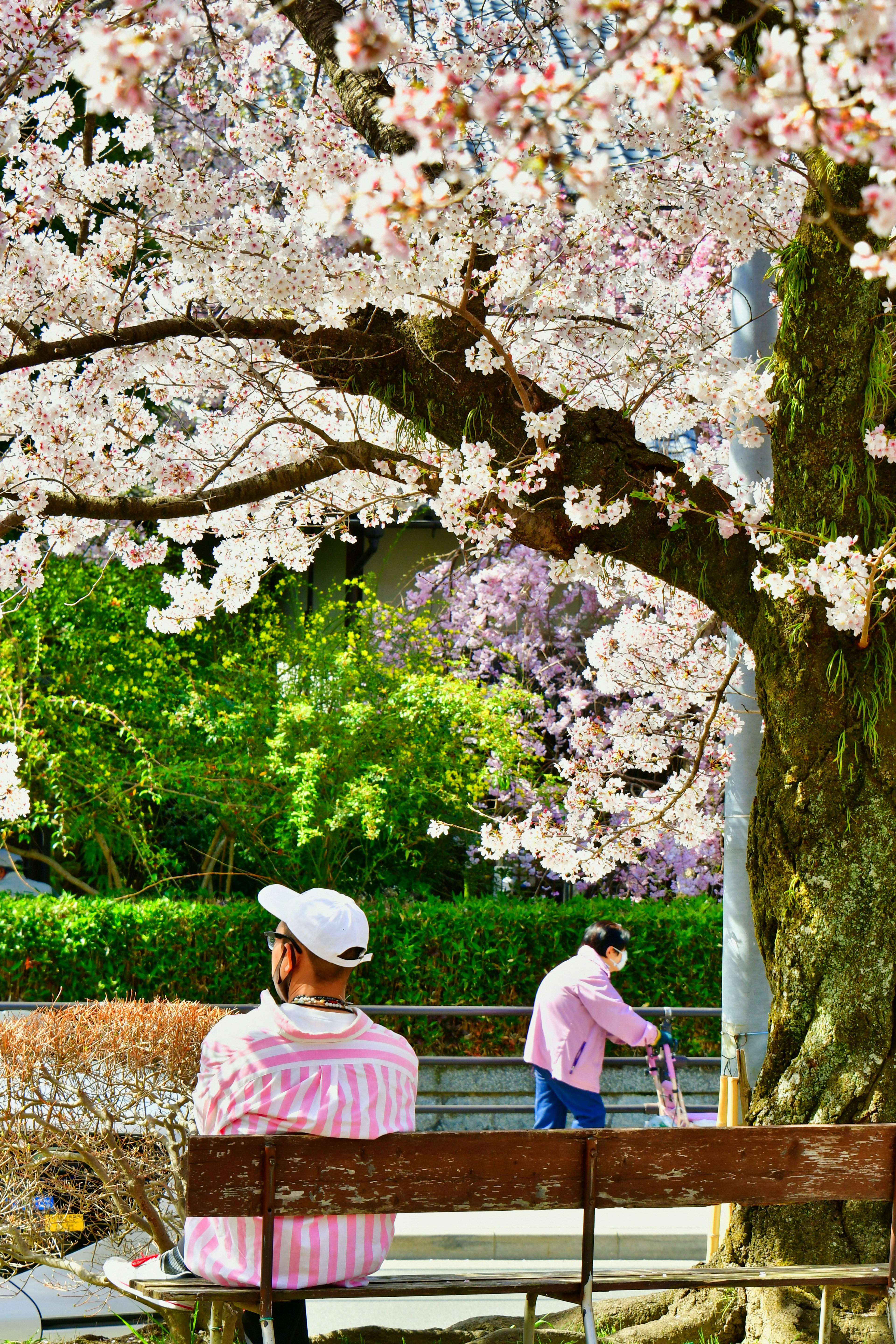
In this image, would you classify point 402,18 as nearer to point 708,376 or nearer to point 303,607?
point 708,376

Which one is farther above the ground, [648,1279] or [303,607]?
[303,607]

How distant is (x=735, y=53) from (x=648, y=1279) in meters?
3.99

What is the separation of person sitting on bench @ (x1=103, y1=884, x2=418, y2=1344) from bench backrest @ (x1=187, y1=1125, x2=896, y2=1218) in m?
0.06

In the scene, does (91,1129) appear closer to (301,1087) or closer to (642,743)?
(301,1087)

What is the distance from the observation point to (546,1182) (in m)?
3.26

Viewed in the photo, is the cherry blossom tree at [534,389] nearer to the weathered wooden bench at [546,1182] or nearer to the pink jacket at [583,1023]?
the weathered wooden bench at [546,1182]

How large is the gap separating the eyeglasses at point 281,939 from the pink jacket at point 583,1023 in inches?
121

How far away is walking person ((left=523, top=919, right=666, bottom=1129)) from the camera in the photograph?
600cm

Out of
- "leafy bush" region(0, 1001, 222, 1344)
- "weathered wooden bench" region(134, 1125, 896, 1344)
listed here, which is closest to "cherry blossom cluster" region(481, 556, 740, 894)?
"weathered wooden bench" region(134, 1125, 896, 1344)

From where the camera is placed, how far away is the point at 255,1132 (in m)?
3.01

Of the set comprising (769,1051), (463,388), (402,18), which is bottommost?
(769,1051)

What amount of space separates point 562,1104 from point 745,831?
1.85 metres

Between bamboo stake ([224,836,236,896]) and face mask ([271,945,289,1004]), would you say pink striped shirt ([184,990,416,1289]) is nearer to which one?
face mask ([271,945,289,1004])

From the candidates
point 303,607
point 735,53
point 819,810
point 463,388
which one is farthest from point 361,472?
point 303,607
